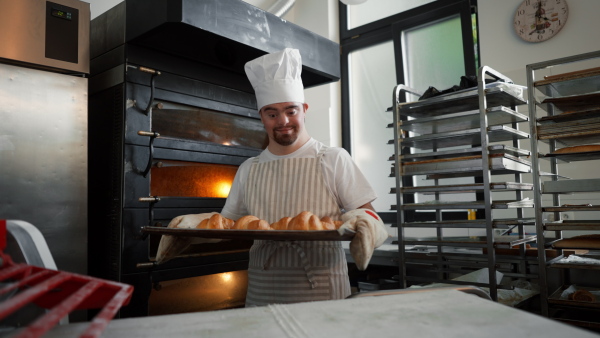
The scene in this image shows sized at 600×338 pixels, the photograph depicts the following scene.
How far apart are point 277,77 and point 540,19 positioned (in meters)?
2.44

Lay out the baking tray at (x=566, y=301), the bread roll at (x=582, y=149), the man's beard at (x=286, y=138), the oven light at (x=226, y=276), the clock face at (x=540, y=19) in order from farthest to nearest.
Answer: the clock face at (x=540, y=19) < the oven light at (x=226, y=276) < the bread roll at (x=582, y=149) < the baking tray at (x=566, y=301) < the man's beard at (x=286, y=138)

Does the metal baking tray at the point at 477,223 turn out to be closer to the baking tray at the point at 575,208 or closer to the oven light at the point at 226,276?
the baking tray at the point at 575,208

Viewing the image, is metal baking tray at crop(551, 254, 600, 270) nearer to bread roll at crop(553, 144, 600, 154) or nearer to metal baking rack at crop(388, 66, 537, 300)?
metal baking rack at crop(388, 66, 537, 300)

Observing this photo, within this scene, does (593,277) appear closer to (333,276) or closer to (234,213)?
(333,276)

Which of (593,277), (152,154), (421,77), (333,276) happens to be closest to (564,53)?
(421,77)

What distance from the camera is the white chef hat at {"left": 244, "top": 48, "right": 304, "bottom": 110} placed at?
1998 millimetres

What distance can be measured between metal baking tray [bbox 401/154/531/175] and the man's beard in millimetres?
1412

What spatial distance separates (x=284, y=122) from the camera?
1924mm

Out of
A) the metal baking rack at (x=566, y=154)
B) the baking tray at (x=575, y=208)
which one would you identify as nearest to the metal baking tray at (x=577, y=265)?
the metal baking rack at (x=566, y=154)

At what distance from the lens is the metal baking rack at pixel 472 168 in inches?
108

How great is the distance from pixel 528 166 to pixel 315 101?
2.38 meters

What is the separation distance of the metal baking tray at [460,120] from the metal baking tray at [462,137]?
0.10m

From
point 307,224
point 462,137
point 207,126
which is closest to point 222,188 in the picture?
point 207,126

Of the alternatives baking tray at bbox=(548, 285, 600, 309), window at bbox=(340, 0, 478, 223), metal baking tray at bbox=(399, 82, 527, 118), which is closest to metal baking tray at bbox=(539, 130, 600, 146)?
metal baking tray at bbox=(399, 82, 527, 118)
